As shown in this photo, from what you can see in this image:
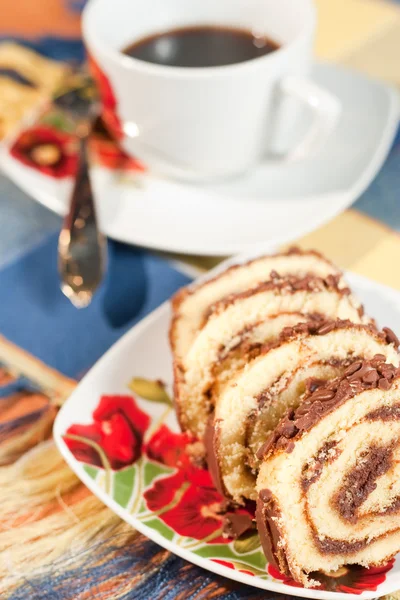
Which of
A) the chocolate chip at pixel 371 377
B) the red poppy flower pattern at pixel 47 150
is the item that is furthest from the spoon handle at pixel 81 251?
the chocolate chip at pixel 371 377

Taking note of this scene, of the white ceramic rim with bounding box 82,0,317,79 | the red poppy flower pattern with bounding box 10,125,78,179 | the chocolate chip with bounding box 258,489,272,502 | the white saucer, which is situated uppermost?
the white ceramic rim with bounding box 82,0,317,79

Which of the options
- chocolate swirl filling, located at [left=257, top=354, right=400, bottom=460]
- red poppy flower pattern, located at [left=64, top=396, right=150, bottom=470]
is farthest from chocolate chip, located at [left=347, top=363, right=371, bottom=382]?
red poppy flower pattern, located at [left=64, top=396, right=150, bottom=470]

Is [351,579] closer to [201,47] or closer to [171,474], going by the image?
[171,474]

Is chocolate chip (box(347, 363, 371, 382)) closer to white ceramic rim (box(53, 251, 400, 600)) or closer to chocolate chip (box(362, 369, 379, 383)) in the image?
chocolate chip (box(362, 369, 379, 383))

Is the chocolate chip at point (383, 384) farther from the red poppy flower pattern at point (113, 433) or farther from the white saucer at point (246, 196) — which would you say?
the white saucer at point (246, 196)

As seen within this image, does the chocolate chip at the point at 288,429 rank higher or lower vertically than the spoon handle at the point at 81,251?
higher

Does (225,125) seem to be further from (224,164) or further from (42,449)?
(42,449)

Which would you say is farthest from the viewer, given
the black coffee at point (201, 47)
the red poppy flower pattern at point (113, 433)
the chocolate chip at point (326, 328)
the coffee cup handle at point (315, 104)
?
the black coffee at point (201, 47)
